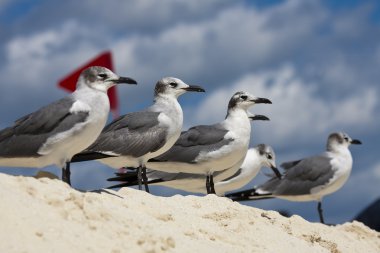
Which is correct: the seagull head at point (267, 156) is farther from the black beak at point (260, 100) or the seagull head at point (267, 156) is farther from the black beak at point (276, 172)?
the black beak at point (260, 100)

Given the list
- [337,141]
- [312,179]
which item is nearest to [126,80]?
[312,179]

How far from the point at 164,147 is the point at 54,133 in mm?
3095

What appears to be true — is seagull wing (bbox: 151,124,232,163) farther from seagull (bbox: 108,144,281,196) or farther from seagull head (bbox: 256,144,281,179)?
seagull head (bbox: 256,144,281,179)

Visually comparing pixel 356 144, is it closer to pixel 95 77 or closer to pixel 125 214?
pixel 95 77

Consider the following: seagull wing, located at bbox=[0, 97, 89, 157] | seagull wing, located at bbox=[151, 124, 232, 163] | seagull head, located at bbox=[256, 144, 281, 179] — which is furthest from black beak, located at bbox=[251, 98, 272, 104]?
seagull wing, located at bbox=[0, 97, 89, 157]

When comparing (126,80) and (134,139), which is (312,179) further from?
(126,80)

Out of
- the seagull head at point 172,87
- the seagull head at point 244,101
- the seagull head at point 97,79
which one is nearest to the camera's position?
the seagull head at point 97,79

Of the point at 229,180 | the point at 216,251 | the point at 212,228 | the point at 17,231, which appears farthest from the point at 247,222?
the point at 229,180

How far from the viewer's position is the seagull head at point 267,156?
771 inches

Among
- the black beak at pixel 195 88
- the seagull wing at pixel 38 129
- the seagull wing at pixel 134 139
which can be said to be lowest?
the seagull wing at pixel 134 139

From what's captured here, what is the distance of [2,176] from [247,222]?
139 inches

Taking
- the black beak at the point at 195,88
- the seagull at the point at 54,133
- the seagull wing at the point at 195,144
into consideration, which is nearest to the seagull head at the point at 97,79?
the seagull at the point at 54,133

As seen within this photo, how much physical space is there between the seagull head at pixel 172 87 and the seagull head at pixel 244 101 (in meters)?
1.66

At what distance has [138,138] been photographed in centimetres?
1332
